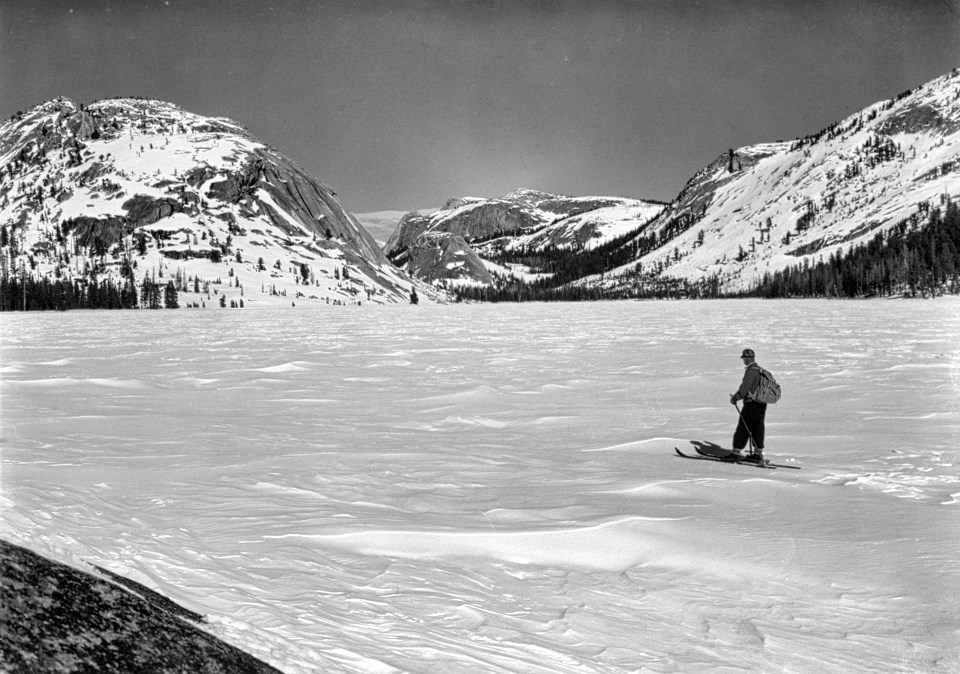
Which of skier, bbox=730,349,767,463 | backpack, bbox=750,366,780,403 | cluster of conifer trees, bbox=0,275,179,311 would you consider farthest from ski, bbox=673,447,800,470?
cluster of conifer trees, bbox=0,275,179,311

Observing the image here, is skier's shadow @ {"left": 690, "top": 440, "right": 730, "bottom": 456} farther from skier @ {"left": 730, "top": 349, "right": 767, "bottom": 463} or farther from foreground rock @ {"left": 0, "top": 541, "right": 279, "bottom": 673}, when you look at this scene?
foreground rock @ {"left": 0, "top": 541, "right": 279, "bottom": 673}

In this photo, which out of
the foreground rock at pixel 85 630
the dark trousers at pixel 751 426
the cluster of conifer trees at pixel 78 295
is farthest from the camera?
the cluster of conifer trees at pixel 78 295

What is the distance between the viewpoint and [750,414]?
13891mm

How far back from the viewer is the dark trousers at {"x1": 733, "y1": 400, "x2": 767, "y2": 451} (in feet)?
45.5

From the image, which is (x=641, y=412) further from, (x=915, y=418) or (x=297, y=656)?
(x=297, y=656)

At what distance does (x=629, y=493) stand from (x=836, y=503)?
303 cm

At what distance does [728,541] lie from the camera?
9.01 metres

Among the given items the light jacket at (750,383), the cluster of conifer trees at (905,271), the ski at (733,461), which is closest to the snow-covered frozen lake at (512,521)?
the ski at (733,461)

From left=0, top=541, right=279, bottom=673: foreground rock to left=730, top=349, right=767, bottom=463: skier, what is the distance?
466 inches

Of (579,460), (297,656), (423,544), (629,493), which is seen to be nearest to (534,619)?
(423,544)

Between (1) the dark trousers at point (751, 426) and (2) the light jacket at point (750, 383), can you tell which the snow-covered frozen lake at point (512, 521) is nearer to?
(1) the dark trousers at point (751, 426)

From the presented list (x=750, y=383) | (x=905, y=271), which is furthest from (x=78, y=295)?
(x=905, y=271)

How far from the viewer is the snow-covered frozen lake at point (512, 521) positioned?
19.7 feet

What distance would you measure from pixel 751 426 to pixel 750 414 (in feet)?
0.84
